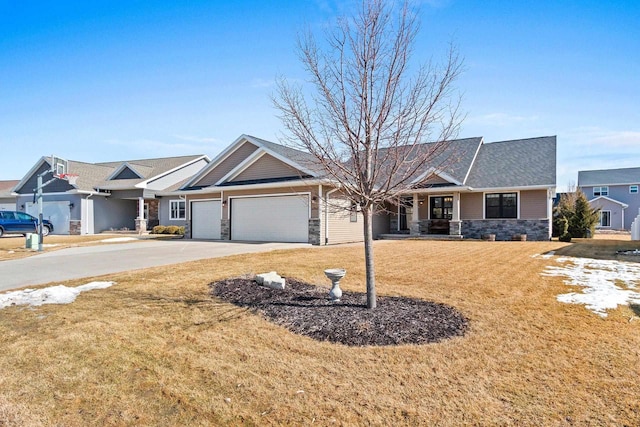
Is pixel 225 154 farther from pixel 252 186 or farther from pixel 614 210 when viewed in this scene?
pixel 614 210

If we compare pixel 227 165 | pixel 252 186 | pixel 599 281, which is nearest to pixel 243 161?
pixel 252 186

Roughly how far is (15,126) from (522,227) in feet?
88.0

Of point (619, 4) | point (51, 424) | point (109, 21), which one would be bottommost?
point (51, 424)

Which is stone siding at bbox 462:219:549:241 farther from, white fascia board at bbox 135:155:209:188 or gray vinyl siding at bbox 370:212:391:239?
white fascia board at bbox 135:155:209:188

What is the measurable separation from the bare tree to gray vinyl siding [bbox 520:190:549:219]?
16.8 m

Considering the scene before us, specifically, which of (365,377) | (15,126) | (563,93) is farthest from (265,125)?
(15,126)

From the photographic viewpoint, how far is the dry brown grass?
2.94 meters

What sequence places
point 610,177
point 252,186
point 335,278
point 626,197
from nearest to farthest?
point 335,278, point 252,186, point 626,197, point 610,177

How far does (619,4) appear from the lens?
8992 mm

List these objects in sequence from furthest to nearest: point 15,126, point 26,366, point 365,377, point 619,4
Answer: point 15,126 → point 619,4 → point 26,366 → point 365,377

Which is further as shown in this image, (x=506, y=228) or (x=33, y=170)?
(x=33, y=170)

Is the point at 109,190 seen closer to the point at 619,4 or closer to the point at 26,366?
the point at 26,366

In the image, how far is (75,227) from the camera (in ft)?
86.2

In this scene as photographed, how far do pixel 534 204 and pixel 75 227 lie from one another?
96.7ft
